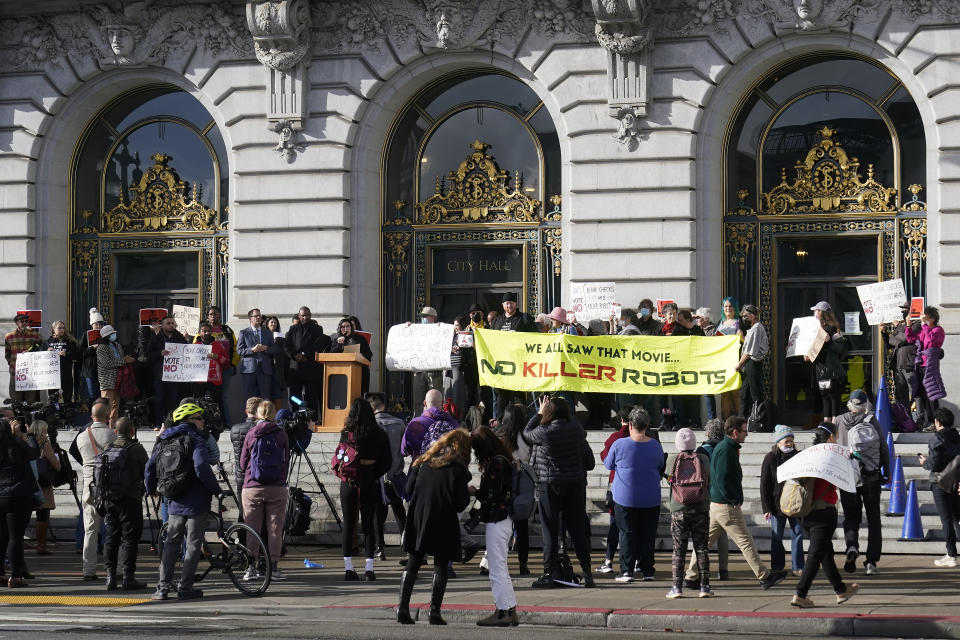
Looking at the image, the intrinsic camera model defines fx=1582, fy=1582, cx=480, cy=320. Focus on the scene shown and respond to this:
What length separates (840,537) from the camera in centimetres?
1956

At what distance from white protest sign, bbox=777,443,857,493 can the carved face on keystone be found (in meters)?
17.7

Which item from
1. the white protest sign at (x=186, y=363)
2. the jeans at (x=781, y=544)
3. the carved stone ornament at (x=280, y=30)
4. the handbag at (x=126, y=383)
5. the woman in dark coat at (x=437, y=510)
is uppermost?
the carved stone ornament at (x=280, y=30)

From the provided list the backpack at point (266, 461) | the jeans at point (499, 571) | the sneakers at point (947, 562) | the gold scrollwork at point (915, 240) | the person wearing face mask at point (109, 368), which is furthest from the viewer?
the gold scrollwork at point (915, 240)

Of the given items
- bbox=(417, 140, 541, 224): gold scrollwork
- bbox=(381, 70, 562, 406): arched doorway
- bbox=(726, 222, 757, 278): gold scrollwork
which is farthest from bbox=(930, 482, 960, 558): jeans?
bbox=(417, 140, 541, 224): gold scrollwork

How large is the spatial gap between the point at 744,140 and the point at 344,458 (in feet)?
39.6

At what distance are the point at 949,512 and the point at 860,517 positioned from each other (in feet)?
3.67

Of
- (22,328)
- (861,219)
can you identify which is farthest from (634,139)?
(22,328)

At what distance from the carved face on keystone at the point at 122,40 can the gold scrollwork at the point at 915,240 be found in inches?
556

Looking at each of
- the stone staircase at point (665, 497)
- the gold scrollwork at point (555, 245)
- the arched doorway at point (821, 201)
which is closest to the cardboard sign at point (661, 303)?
the arched doorway at point (821, 201)

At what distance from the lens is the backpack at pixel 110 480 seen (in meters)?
17.3

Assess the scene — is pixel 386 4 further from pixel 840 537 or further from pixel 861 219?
pixel 840 537

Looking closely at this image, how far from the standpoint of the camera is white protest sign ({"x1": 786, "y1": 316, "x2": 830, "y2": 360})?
2306cm

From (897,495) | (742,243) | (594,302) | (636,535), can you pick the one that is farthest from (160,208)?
(897,495)

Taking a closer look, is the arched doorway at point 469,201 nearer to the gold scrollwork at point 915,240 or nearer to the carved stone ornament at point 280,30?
the carved stone ornament at point 280,30
